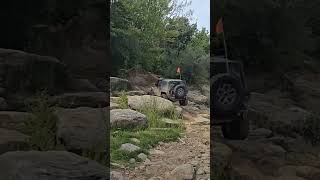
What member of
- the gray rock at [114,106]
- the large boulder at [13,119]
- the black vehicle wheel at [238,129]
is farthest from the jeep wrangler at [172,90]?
the large boulder at [13,119]

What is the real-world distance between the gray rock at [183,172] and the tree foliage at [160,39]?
824 millimetres

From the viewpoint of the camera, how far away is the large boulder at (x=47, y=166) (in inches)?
144

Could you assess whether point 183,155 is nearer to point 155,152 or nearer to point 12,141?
point 155,152

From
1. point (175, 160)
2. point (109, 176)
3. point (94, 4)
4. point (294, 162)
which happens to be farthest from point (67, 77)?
point (294, 162)

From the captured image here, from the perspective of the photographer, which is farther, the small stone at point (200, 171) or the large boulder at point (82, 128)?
the small stone at point (200, 171)

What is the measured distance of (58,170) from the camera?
3.76 m

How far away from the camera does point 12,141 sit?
387 centimetres

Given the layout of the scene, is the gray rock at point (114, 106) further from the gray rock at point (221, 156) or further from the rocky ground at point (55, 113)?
the gray rock at point (221, 156)

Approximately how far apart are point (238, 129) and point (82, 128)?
1398 millimetres

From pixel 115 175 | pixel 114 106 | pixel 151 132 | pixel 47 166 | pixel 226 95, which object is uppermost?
pixel 226 95

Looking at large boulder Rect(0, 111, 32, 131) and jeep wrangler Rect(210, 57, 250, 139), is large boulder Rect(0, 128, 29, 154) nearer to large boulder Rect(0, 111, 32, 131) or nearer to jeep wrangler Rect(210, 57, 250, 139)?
large boulder Rect(0, 111, 32, 131)

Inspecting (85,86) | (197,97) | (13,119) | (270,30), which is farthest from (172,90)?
(13,119)

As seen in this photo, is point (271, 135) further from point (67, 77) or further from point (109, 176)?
point (67, 77)

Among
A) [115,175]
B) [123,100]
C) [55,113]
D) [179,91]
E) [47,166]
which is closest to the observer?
[47,166]
